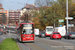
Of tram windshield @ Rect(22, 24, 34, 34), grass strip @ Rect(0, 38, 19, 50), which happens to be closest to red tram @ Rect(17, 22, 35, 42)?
tram windshield @ Rect(22, 24, 34, 34)

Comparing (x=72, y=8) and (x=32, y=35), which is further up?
(x=72, y=8)

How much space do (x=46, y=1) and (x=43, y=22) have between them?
7634 mm

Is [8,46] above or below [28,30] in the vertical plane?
below

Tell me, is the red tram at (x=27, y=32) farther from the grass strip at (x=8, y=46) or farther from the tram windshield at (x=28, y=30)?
the grass strip at (x=8, y=46)

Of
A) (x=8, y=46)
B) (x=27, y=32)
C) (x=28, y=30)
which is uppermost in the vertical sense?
(x=28, y=30)

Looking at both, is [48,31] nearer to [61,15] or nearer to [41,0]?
[61,15]

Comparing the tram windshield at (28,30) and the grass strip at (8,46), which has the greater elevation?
the tram windshield at (28,30)

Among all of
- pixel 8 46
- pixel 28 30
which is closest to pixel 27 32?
pixel 28 30

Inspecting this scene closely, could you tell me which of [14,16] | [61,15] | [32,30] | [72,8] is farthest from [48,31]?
[14,16]

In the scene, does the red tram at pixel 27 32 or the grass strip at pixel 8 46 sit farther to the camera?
the red tram at pixel 27 32

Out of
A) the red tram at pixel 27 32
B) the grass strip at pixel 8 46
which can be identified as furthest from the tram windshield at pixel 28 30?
the grass strip at pixel 8 46

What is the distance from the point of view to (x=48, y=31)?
5916cm

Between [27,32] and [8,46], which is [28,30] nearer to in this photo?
[27,32]

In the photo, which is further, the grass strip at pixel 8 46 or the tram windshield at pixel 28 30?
the tram windshield at pixel 28 30
